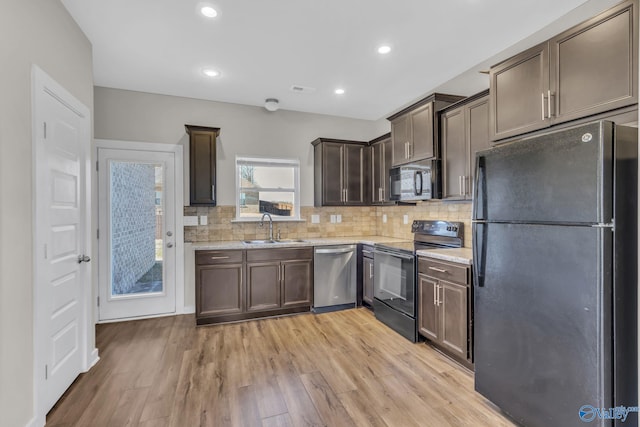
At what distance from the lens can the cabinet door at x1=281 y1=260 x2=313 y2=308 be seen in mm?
3688

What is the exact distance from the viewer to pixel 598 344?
1.41 metres

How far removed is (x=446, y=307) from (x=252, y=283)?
2.14 m

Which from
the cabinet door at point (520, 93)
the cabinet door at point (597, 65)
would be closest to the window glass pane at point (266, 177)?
the cabinet door at point (520, 93)

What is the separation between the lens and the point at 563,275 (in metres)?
1.54

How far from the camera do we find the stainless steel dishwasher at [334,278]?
3801 millimetres

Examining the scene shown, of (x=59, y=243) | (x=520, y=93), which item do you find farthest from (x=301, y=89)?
(x=59, y=243)

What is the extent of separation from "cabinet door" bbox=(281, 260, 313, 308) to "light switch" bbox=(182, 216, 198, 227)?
126 centimetres

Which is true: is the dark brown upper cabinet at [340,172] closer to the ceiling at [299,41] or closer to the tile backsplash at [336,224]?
the tile backsplash at [336,224]

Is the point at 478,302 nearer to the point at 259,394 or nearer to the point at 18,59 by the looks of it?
the point at 259,394

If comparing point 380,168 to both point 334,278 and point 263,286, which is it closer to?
point 334,278

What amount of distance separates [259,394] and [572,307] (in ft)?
6.54

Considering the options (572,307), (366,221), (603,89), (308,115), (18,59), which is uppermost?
(308,115)

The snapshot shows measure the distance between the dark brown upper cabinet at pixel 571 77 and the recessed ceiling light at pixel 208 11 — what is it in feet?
7.20

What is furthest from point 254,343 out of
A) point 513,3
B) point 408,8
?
point 513,3
